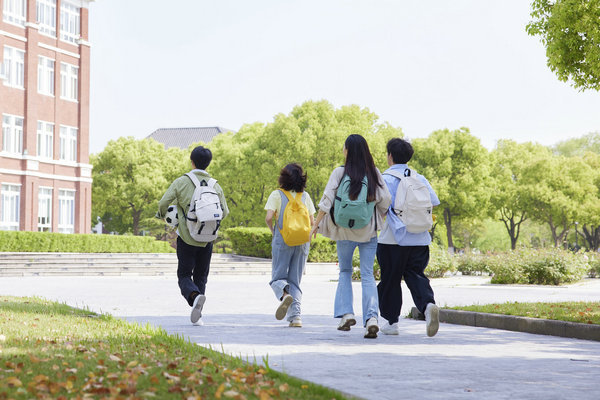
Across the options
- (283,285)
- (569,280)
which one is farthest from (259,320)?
(569,280)

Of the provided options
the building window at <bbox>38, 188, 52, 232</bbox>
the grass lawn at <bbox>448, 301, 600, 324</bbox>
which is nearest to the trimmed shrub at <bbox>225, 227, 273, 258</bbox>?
the building window at <bbox>38, 188, 52, 232</bbox>

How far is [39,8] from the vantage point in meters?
40.2

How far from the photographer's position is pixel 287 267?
8375 millimetres

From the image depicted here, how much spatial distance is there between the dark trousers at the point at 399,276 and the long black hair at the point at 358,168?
662mm

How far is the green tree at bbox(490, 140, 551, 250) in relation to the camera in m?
51.7

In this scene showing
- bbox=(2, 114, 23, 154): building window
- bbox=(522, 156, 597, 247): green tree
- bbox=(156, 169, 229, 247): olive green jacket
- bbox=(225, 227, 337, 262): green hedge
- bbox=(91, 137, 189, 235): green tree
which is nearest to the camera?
bbox=(156, 169, 229, 247): olive green jacket

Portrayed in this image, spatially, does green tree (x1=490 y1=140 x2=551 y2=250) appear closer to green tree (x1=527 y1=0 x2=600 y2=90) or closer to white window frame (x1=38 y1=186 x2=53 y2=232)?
white window frame (x1=38 y1=186 x2=53 y2=232)

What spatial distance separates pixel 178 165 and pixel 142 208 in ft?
13.1

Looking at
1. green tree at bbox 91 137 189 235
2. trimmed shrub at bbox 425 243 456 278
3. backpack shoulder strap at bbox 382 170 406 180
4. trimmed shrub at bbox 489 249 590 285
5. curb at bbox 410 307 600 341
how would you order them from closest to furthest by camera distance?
backpack shoulder strap at bbox 382 170 406 180 < curb at bbox 410 307 600 341 < trimmed shrub at bbox 489 249 590 285 < trimmed shrub at bbox 425 243 456 278 < green tree at bbox 91 137 189 235

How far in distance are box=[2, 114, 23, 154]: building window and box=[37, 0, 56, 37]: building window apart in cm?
529

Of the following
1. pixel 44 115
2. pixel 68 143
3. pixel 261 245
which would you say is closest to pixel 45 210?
pixel 68 143

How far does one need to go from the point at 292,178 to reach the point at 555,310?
12.3 ft

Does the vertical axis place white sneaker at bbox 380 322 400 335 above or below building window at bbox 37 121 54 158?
below

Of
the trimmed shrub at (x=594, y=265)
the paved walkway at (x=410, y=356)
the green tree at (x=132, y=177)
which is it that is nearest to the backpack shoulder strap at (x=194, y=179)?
the paved walkway at (x=410, y=356)
